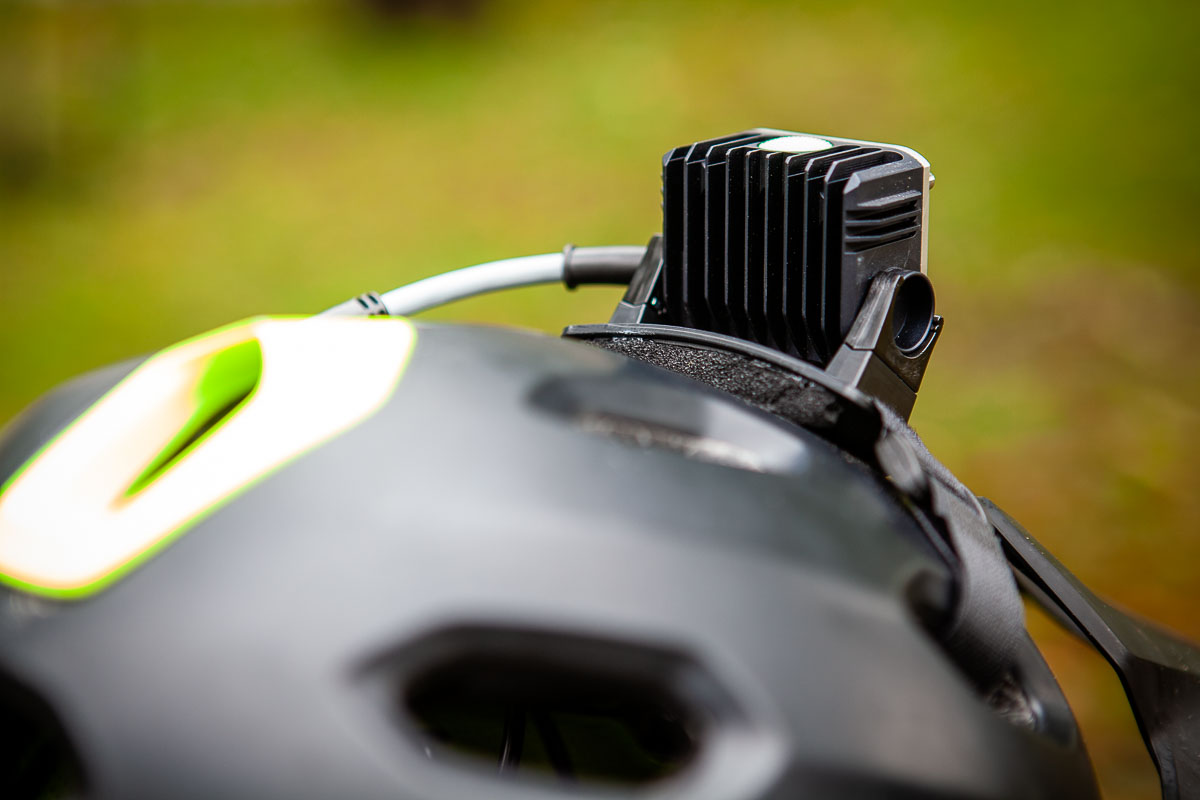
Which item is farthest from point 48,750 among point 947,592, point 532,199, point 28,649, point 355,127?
point 355,127

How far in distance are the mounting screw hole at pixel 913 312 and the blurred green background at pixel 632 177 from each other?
59.1 inches

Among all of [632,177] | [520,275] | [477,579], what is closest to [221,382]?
[477,579]

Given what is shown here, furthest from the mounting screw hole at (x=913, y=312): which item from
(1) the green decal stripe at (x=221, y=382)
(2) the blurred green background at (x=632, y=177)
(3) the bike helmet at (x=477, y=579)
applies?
(2) the blurred green background at (x=632, y=177)

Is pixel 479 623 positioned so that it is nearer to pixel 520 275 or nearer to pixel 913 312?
pixel 913 312

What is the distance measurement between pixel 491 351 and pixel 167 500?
161 millimetres

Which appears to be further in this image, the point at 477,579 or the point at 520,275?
the point at 520,275

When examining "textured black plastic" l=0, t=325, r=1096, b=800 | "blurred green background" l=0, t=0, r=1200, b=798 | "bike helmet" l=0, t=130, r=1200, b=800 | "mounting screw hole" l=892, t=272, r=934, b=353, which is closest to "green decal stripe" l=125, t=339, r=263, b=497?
"bike helmet" l=0, t=130, r=1200, b=800

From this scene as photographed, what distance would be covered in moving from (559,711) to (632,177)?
4353mm

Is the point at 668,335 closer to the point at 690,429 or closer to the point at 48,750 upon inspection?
the point at 690,429

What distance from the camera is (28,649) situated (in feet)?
1.28

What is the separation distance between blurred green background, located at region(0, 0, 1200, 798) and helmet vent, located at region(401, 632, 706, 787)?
4.80 feet

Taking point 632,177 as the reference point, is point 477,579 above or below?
above

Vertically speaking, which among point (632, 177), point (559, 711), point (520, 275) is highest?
point (520, 275)

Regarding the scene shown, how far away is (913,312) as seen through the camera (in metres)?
0.61
